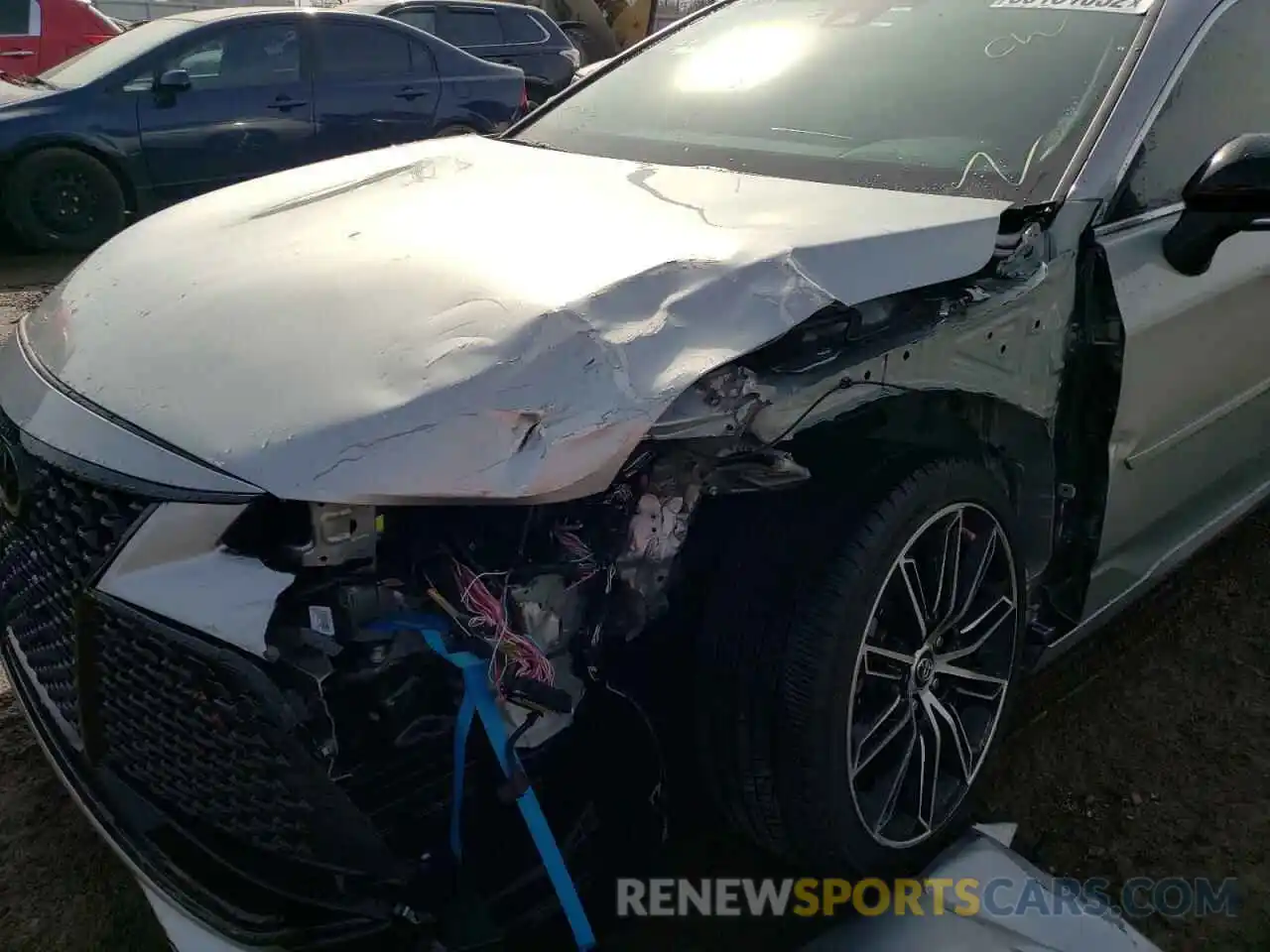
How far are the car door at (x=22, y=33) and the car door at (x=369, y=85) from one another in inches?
131

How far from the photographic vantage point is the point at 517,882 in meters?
1.61

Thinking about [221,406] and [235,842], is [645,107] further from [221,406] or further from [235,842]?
[235,842]

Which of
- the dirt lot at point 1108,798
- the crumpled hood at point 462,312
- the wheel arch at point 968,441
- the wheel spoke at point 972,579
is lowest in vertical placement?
the dirt lot at point 1108,798

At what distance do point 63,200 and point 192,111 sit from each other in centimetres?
97

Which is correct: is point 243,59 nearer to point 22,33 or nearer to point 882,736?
point 22,33

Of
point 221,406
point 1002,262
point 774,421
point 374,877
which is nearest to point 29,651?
point 221,406

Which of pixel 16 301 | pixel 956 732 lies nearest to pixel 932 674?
pixel 956 732

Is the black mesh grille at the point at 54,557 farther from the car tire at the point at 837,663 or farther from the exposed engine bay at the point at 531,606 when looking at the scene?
the car tire at the point at 837,663

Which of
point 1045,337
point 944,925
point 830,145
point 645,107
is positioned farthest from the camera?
point 645,107

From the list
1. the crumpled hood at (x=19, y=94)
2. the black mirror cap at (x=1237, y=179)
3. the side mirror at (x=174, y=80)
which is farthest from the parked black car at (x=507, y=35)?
the black mirror cap at (x=1237, y=179)

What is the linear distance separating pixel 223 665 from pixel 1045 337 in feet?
5.24

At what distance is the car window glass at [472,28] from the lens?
31.2ft

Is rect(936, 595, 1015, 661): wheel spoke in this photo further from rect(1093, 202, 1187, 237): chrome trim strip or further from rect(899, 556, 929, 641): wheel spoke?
rect(1093, 202, 1187, 237): chrome trim strip

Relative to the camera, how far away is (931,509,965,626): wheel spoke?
1967mm
